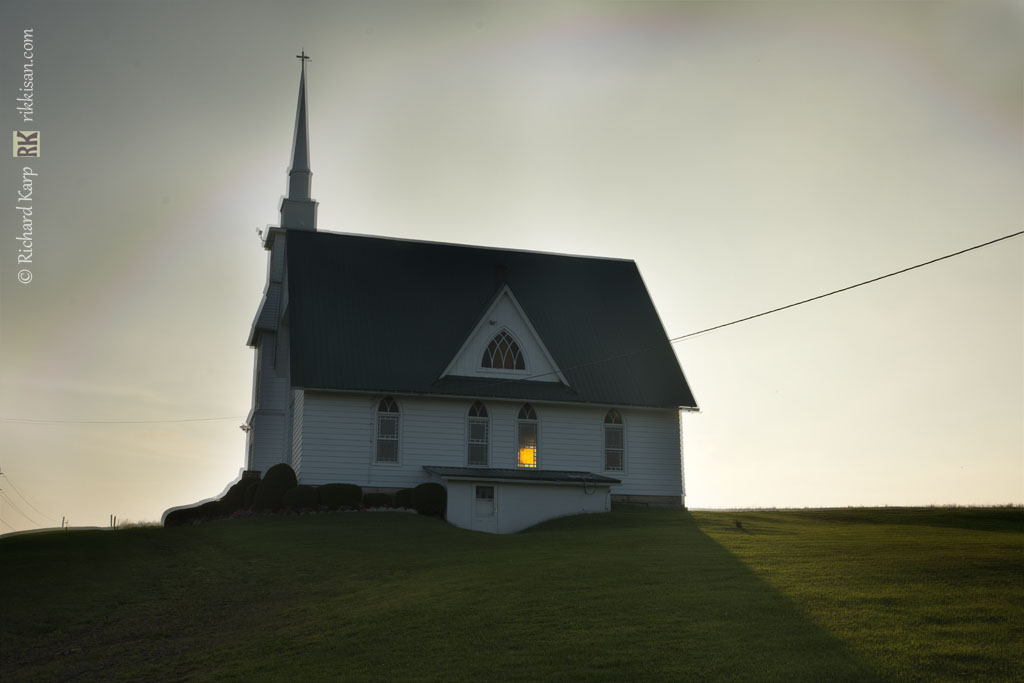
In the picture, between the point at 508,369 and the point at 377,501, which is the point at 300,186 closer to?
the point at 508,369

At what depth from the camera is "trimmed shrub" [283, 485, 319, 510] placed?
3500cm

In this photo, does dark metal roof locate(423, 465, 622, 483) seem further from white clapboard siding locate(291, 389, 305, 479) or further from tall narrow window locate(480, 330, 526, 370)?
white clapboard siding locate(291, 389, 305, 479)

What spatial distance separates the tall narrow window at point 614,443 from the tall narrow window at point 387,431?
27.6ft

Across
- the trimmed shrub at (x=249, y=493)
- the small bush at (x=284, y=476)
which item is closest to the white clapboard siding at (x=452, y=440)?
the small bush at (x=284, y=476)

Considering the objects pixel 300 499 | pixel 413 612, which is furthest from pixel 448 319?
pixel 413 612

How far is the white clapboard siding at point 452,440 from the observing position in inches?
1459

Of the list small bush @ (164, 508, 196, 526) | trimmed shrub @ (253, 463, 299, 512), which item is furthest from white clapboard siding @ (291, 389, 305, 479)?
small bush @ (164, 508, 196, 526)

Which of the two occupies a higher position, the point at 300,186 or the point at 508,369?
the point at 300,186

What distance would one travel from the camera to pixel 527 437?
130ft

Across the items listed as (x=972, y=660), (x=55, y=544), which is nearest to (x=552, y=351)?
(x=55, y=544)

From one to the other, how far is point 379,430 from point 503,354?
587 centimetres

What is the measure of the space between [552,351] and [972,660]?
27.3 metres

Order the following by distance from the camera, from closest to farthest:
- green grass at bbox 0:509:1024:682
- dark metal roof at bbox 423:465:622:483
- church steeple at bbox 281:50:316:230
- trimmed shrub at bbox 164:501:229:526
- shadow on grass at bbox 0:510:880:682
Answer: green grass at bbox 0:509:1024:682 → shadow on grass at bbox 0:510:880:682 → trimmed shrub at bbox 164:501:229:526 → dark metal roof at bbox 423:465:622:483 → church steeple at bbox 281:50:316:230

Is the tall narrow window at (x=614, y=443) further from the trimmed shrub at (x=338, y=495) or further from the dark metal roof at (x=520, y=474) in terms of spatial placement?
the trimmed shrub at (x=338, y=495)
